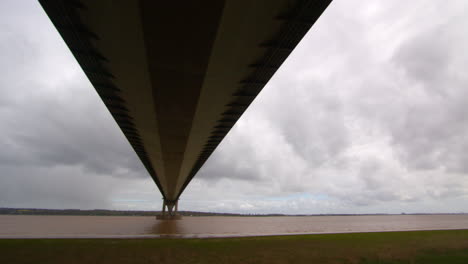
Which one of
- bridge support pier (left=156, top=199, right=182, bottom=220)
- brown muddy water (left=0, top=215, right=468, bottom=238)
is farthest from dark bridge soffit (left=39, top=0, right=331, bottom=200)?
bridge support pier (left=156, top=199, right=182, bottom=220)

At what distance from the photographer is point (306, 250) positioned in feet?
68.0

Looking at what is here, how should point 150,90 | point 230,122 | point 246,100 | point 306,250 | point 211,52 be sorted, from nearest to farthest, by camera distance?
1. point 211,52
2. point 150,90
3. point 246,100
4. point 230,122
5. point 306,250

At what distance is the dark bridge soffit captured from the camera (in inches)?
299

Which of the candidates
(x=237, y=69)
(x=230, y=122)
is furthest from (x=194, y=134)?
(x=237, y=69)

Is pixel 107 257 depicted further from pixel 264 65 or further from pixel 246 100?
pixel 264 65

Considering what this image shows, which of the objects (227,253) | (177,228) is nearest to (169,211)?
(177,228)

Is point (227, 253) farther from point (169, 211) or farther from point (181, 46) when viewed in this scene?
point (169, 211)

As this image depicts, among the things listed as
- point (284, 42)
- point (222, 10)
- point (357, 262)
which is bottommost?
point (357, 262)

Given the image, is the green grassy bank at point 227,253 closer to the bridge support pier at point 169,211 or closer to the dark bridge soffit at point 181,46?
the dark bridge soffit at point 181,46

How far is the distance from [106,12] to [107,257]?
1449 centimetres

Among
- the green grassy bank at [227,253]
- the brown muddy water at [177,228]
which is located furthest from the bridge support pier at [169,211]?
the green grassy bank at [227,253]

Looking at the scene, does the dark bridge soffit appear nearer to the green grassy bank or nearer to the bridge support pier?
the green grassy bank

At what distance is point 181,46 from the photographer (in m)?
8.71

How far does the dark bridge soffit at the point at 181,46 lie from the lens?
7598 mm
